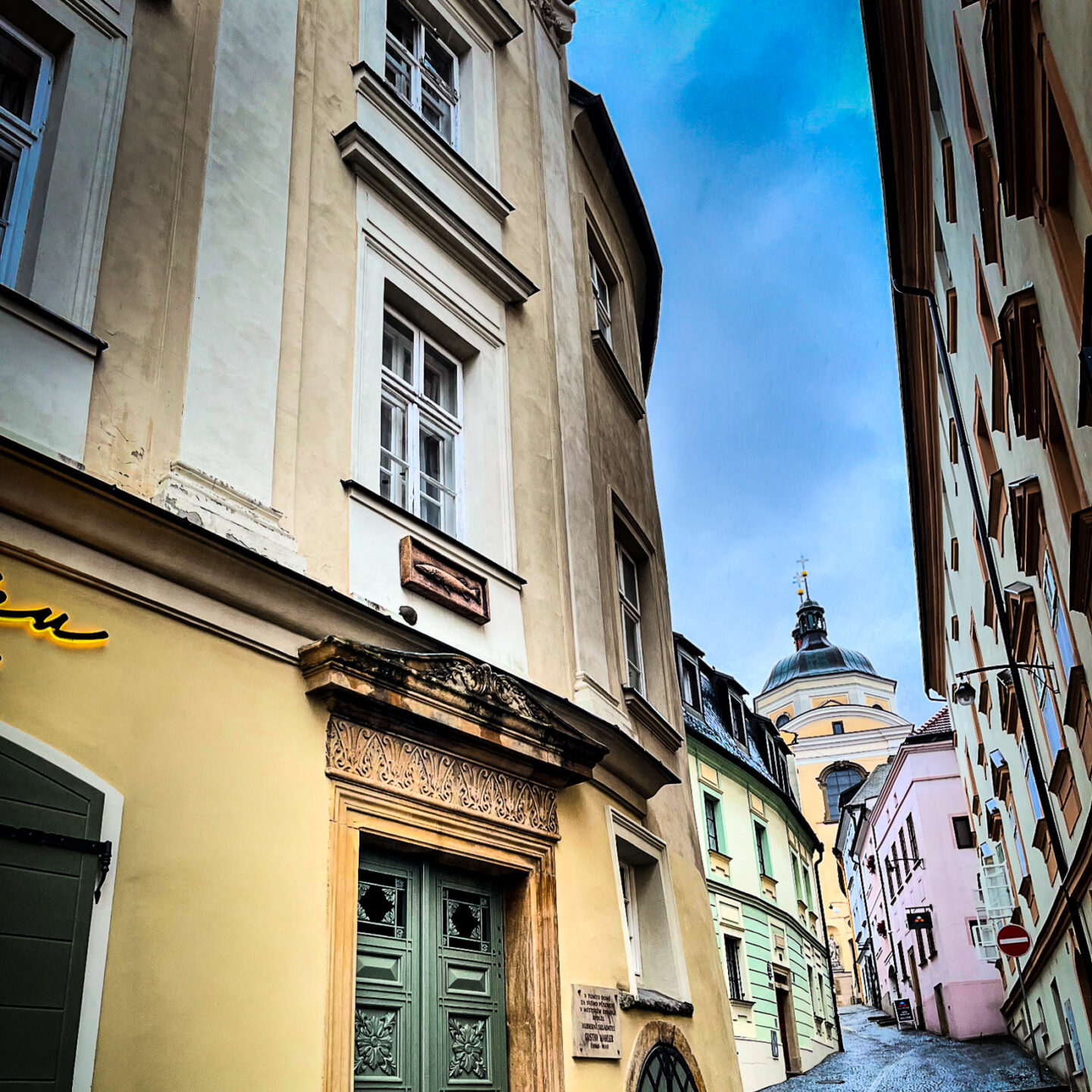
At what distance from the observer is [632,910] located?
8.92 m

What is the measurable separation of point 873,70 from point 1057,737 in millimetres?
8471

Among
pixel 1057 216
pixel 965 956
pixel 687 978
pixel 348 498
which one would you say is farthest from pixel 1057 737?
pixel 965 956

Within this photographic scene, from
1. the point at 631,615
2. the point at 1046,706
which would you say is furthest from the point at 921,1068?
the point at 631,615

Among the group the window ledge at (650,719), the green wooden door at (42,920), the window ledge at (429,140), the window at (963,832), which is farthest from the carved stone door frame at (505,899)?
the window at (963,832)

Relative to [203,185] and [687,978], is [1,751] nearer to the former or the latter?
[203,185]

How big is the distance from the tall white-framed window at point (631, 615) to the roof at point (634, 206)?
3607mm

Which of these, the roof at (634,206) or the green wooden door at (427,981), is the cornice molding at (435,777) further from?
the roof at (634,206)

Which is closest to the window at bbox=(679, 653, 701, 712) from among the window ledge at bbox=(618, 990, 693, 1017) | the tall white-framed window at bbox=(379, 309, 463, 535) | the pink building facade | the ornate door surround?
the pink building facade

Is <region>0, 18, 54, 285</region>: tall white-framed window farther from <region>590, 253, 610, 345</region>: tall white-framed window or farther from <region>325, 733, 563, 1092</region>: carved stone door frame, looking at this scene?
<region>590, 253, 610, 345</region>: tall white-framed window

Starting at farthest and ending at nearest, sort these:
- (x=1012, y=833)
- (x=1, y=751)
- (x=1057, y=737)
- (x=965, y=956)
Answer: (x=965, y=956) < (x=1012, y=833) < (x=1057, y=737) < (x=1, y=751)

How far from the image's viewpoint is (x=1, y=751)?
166 inches

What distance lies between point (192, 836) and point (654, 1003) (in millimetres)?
4221

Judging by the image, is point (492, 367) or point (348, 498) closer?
point (348, 498)

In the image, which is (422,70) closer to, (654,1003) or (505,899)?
(505,899)
